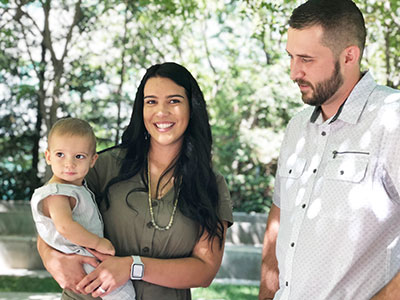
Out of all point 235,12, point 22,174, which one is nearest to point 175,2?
point 235,12

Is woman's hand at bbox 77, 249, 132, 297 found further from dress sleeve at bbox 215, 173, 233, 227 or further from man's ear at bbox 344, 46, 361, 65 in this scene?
man's ear at bbox 344, 46, 361, 65

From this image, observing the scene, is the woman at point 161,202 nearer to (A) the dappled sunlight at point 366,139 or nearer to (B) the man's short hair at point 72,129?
(B) the man's short hair at point 72,129

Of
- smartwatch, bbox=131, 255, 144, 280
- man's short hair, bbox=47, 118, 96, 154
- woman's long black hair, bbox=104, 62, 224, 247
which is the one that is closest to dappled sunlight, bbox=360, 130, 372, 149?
woman's long black hair, bbox=104, 62, 224, 247

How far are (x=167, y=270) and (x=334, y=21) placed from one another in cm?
113

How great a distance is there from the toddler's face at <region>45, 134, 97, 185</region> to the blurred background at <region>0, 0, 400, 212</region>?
5629 millimetres

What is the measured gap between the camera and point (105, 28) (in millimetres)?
8977

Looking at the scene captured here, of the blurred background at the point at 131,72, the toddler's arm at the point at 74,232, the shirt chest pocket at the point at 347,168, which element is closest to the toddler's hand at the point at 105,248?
the toddler's arm at the point at 74,232

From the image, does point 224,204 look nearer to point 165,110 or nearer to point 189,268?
point 189,268

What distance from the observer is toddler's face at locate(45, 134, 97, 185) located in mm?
2416

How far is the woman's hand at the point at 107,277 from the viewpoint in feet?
7.50

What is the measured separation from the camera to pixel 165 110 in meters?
2.44

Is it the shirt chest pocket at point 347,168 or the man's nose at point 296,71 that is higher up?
the man's nose at point 296,71

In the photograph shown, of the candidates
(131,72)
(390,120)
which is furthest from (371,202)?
(131,72)

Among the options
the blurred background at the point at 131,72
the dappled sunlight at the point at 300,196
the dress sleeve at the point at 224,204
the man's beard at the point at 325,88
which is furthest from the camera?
the blurred background at the point at 131,72
